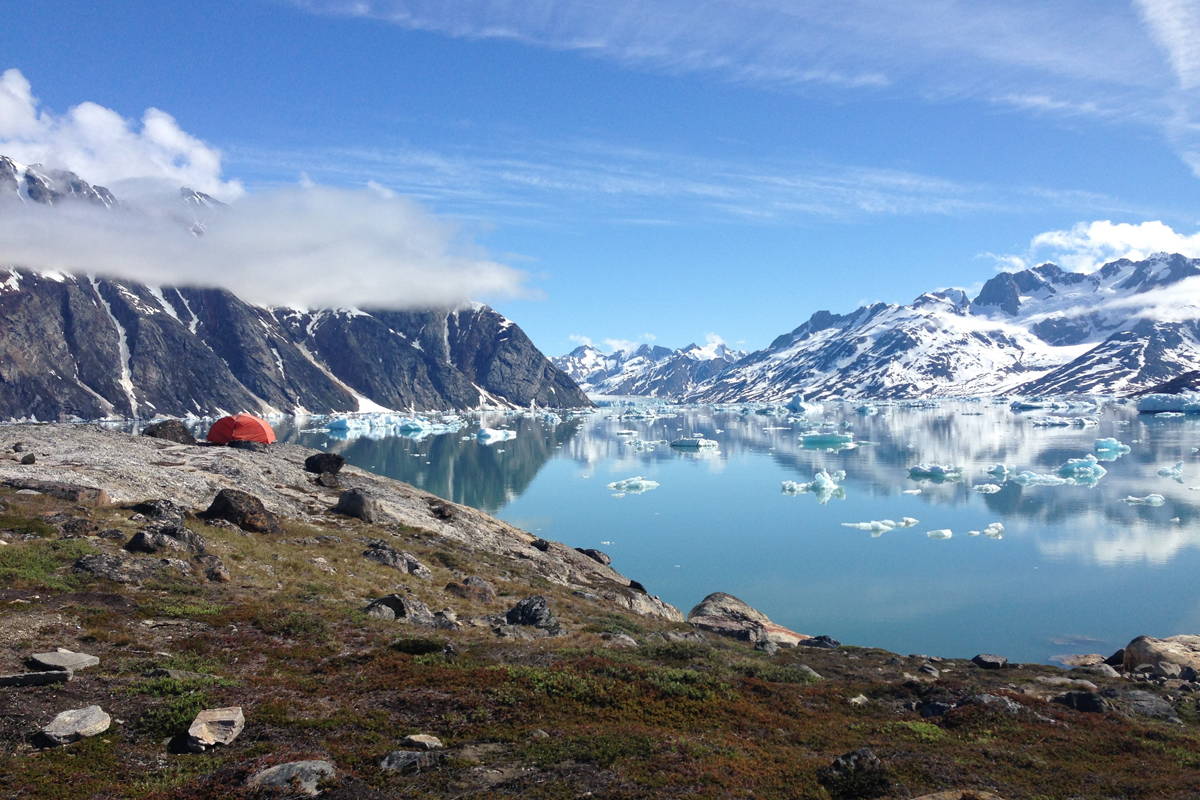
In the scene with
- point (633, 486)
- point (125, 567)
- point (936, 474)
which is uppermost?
point (936, 474)

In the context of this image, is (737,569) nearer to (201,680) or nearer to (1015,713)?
(1015,713)

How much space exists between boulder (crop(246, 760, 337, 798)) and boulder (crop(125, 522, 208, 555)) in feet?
58.8

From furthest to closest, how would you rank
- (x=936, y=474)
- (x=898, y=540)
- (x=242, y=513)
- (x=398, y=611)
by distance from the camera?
1. (x=936, y=474)
2. (x=898, y=540)
3. (x=242, y=513)
4. (x=398, y=611)

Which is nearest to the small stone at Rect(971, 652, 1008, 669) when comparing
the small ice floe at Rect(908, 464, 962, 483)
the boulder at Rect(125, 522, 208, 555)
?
the boulder at Rect(125, 522, 208, 555)

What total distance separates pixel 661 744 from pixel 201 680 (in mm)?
9898

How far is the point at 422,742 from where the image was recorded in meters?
13.9

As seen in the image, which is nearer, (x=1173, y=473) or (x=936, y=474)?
(x=1173, y=473)

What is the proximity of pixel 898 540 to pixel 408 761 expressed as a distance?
219 feet

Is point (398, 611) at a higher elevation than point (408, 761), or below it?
below

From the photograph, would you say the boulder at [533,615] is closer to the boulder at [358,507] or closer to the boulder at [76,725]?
the boulder at [76,725]

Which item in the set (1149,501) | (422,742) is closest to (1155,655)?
(422,742)

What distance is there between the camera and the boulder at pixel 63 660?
15.7 metres

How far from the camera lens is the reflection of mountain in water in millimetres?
107125

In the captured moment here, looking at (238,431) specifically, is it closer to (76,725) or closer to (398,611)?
(398,611)
